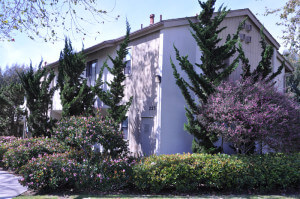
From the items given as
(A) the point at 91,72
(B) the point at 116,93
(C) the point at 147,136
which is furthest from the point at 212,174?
(A) the point at 91,72

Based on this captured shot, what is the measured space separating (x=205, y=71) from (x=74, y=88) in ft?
21.4

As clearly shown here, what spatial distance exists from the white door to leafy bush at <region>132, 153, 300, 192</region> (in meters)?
3.39

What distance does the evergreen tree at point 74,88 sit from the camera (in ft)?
42.3

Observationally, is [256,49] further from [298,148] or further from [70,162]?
[70,162]

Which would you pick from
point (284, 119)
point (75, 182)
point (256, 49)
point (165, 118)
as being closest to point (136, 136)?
point (165, 118)

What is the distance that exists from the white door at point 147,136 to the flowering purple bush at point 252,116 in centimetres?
284

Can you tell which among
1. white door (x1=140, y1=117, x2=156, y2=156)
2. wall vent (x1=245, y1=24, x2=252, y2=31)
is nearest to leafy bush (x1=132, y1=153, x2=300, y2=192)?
white door (x1=140, y1=117, x2=156, y2=156)

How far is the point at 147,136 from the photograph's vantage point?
12.4 meters

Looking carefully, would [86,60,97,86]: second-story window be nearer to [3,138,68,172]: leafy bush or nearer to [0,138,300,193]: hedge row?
[3,138,68,172]: leafy bush

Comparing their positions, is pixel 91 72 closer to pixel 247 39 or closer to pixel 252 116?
pixel 247 39

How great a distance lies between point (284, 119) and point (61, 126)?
7.63 meters

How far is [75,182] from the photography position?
793cm

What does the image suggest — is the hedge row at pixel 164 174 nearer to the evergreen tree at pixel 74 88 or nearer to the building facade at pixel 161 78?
the building facade at pixel 161 78

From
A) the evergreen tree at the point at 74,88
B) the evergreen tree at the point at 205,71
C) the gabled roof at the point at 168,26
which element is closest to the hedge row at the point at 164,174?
the evergreen tree at the point at 205,71
